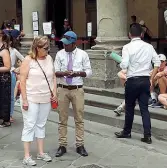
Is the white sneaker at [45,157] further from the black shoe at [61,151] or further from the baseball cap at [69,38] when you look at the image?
the baseball cap at [69,38]

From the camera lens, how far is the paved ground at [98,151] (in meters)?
6.01

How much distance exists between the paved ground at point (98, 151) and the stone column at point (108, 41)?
189 cm

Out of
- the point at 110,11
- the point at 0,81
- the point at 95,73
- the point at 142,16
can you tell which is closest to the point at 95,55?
the point at 95,73

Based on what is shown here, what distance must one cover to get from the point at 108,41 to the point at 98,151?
3.81m

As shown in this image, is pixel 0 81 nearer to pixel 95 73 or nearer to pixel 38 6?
pixel 95 73

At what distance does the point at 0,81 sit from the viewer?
27.0ft

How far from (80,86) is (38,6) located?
6.58 metres

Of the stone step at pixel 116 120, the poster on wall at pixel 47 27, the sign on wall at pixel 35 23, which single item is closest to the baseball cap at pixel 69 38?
the stone step at pixel 116 120

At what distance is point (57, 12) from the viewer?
61.7 ft

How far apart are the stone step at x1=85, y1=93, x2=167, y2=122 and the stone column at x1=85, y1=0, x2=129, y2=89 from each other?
42 cm

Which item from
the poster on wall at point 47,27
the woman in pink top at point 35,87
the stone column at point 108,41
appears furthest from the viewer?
the poster on wall at point 47,27

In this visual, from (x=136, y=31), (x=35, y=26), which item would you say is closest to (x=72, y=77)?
(x=136, y=31)

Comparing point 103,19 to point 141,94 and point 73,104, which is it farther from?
point 73,104

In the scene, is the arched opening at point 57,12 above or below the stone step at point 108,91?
above
